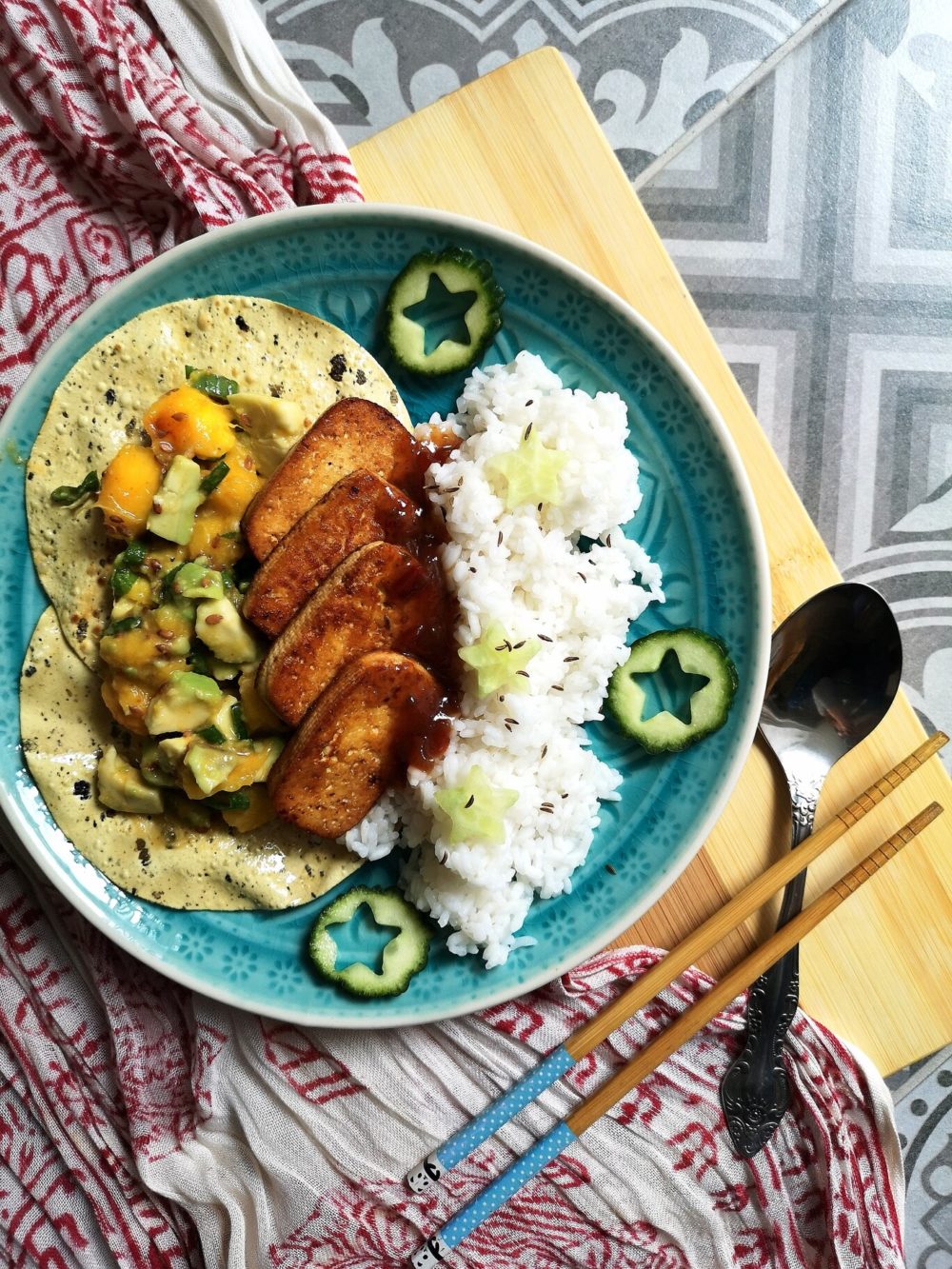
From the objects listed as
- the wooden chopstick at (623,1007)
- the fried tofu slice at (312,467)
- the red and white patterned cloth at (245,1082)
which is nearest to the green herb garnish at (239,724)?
the fried tofu slice at (312,467)

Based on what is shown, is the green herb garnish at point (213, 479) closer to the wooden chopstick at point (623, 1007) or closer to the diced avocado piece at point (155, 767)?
the diced avocado piece at point (155, 767)

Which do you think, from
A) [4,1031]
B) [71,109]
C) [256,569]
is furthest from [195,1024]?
[71,109]

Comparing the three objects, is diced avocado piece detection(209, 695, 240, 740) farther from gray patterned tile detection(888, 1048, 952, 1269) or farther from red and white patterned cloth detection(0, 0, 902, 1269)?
gray patterned tile detection(888, 1048, 952, 1269)

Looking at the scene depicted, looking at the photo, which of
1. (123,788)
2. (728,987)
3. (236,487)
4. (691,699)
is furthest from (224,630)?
(728,987)

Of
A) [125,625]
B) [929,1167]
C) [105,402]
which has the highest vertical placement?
[105,402]

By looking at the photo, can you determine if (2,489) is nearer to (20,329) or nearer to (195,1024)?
(20,329)

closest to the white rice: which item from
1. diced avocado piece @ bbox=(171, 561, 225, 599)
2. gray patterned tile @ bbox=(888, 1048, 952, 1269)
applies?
diced avocado piece @ bbox=(171, 561, 225, 599)

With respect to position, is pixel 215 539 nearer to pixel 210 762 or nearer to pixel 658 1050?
pixel 210 762
